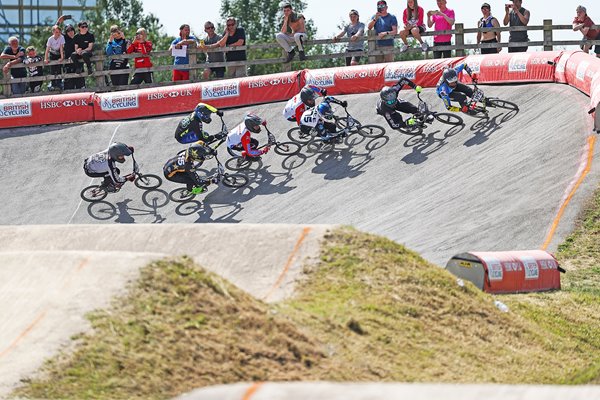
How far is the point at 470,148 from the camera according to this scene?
81.1 ft

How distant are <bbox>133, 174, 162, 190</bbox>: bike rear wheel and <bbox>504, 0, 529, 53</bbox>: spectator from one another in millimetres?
9223

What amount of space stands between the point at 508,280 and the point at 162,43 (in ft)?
212

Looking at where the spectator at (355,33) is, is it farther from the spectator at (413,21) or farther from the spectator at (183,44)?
the spectator at (183,44)

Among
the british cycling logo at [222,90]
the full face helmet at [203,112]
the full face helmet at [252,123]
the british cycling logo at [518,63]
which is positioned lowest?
the full face helmet at [252,123]

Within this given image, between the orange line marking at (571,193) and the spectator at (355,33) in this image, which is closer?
the orange line marking at (571,193)

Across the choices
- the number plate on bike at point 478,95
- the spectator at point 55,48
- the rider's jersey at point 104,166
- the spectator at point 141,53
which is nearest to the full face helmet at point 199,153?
the rider's jersey at point 104,166

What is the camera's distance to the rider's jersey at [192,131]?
2688cm

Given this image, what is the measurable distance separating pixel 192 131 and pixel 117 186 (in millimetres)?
2125

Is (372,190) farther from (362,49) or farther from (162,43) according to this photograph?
(162,43)

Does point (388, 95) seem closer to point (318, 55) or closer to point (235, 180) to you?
point (235, 180)

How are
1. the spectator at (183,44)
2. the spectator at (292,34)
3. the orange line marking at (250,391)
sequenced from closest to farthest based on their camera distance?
the orange line marking at (250,391), the spectator at (292,34), the spectator at (183,44)

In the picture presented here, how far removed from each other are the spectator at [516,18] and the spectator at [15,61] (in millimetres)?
14203

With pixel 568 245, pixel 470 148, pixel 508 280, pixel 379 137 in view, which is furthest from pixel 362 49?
pixel 508 280

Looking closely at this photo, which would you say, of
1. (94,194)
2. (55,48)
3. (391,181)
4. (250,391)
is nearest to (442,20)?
(391,181)
